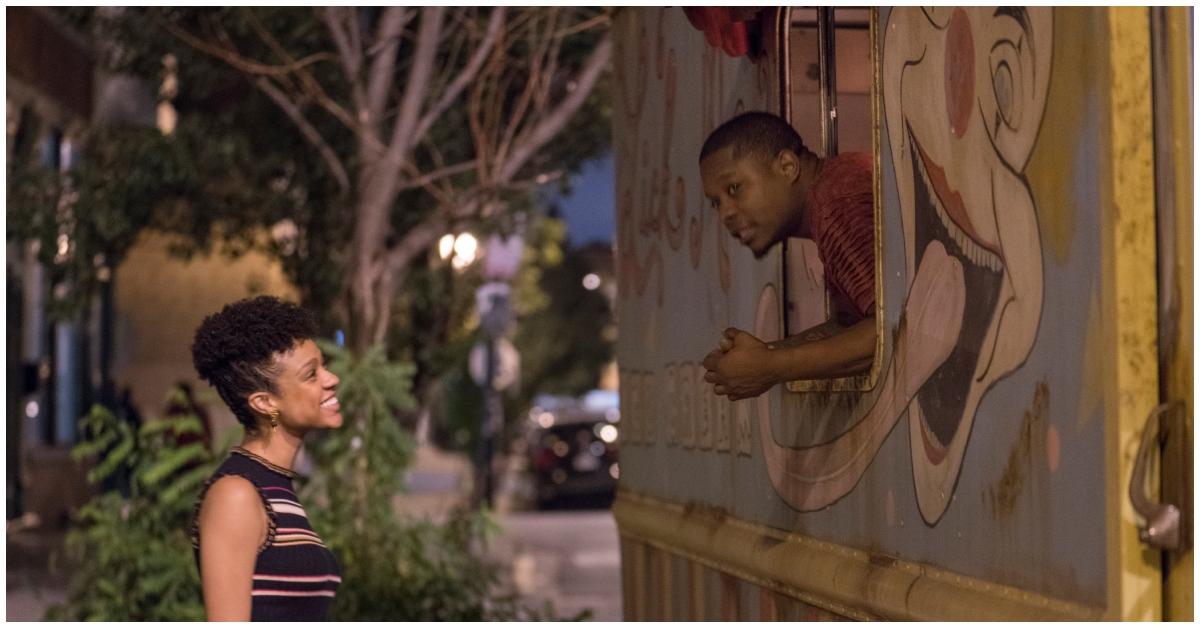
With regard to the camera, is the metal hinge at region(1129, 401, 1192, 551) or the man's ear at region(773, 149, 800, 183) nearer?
the metal hinge at region(1129, 401, 1192, 551)

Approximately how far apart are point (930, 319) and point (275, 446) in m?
1.64

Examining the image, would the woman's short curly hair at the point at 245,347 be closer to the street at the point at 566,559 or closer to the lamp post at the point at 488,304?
the street at the point at 566,559

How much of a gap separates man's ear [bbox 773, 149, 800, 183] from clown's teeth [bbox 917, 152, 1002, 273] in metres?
0.74

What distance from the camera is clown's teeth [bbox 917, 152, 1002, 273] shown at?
4.07m

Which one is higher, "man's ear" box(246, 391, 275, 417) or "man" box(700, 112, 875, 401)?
"man" box(700, 112, 875, 401)

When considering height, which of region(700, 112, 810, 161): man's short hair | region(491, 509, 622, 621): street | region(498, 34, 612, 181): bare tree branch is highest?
region(498, 34, 612, 181): bare tree branch

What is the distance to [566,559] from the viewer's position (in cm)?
1948

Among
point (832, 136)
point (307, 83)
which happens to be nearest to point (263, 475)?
point (832, 136)

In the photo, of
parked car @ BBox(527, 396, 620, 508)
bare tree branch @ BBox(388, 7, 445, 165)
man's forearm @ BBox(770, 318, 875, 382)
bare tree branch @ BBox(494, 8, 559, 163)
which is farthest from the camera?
parked car @ BBox(527, 396, 620, 508)

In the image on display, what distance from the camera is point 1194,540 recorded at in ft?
11.0

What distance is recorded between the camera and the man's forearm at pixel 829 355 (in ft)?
16.0

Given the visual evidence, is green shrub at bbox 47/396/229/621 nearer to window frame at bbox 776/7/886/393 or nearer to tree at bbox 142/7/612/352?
tree at bbox 142/7/612/352

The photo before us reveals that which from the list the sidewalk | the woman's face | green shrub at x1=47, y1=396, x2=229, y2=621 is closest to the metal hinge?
the woman's face

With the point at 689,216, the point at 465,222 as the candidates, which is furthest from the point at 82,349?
the point at 689,216
